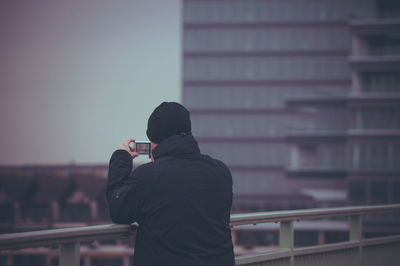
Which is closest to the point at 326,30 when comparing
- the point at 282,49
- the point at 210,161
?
the point at 282,49

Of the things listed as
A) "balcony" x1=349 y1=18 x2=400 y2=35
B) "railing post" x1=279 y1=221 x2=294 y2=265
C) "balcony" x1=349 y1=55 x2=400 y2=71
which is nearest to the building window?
"balcony" x1=349 y1=55 x2=400 y2=71

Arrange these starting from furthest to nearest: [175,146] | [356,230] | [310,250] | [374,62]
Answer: [374,62] → [356,230] → [310,250] → [175,146]

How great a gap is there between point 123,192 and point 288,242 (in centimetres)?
188

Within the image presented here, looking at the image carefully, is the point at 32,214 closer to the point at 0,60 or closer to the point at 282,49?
the point at 282,49

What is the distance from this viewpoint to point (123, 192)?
8.48ft

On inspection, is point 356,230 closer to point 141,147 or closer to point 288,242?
point 288,242

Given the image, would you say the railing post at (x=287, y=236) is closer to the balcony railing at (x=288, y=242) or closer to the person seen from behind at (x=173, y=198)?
the balcony railing at (x=288, y=242)

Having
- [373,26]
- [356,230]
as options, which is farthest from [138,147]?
[373,26]

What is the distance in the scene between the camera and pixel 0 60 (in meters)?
88.9

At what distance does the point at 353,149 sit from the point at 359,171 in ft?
5.49

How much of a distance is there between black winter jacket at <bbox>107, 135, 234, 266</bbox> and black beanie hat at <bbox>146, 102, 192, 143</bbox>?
6cm

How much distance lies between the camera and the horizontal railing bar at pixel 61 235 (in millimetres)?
2346

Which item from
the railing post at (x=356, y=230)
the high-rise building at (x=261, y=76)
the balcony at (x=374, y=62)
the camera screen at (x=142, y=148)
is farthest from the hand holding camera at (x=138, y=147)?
the high-rise building at (x=261, y=76)

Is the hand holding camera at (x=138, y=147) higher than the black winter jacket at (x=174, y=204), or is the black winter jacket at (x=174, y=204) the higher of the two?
the hand holding camera at (x=138, y=147)
